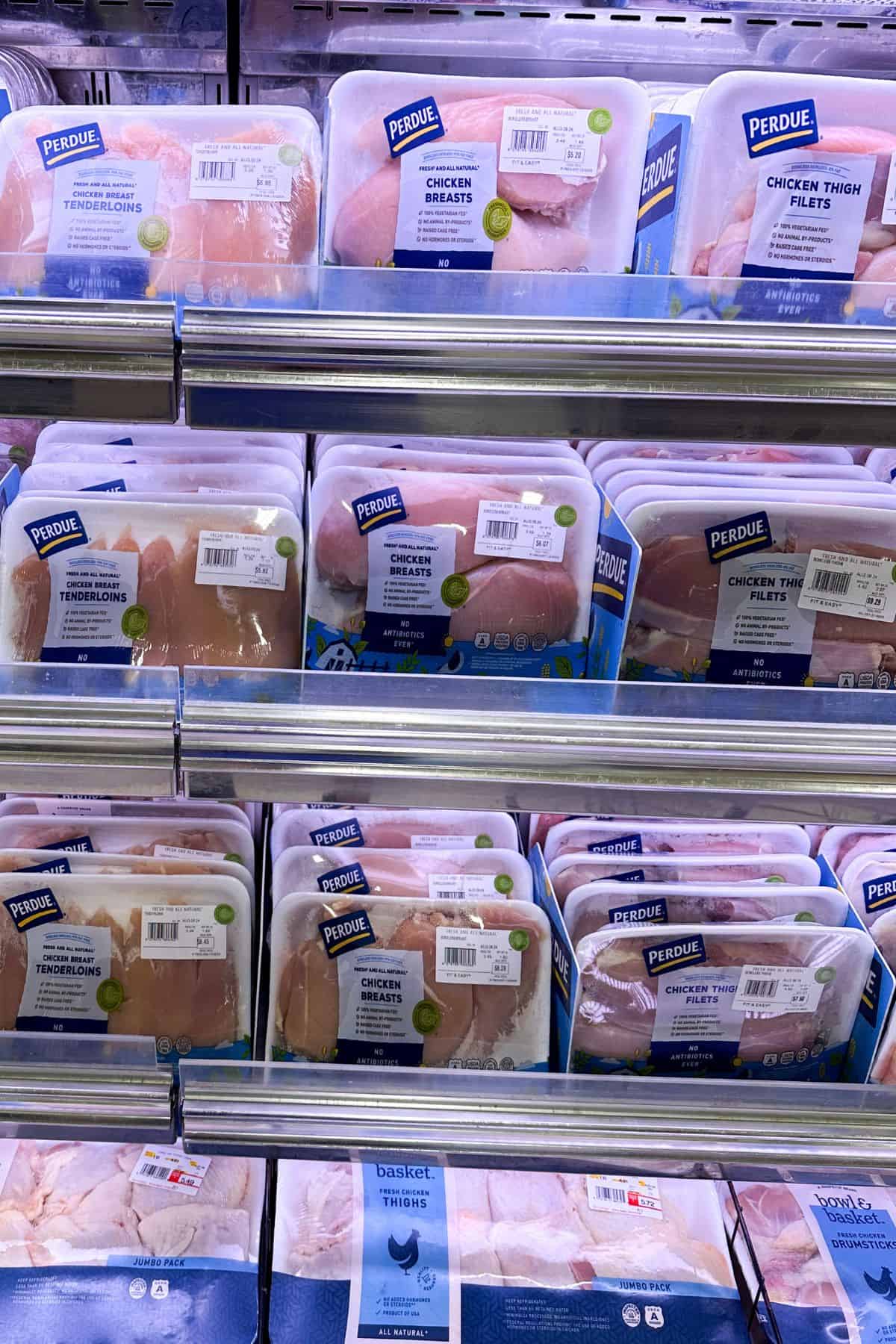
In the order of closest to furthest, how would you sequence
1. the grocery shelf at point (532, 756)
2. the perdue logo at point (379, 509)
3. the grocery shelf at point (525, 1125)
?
the grocery shelf at point (532, 756) → the grocery shelf at point (525, 1125) → the perdue logo at point (379, 509)

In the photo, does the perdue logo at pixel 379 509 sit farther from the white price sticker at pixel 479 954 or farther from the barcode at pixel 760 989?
the barcode at pixel 760 989

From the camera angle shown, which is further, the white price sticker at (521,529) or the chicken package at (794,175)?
the white price sticker at (521,529)

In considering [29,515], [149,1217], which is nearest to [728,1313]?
[149,1217]

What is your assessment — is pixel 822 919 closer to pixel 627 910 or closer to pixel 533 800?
pixel 627 910

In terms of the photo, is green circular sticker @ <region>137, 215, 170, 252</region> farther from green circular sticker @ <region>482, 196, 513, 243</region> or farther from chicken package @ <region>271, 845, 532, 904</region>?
chicken package @ <region>271, 845, 532, 904</region>

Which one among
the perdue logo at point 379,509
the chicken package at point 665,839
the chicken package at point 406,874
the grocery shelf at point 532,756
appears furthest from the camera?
the chicken package at point 665,839

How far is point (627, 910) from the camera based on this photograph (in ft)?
4.78

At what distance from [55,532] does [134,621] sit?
0.14 m

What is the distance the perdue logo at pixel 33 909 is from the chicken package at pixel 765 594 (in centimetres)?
79

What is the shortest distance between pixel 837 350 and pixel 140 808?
106cm

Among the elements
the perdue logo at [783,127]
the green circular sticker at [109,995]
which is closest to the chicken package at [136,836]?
the green circular sticker at [109,995]

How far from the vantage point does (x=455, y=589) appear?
139 centimetres

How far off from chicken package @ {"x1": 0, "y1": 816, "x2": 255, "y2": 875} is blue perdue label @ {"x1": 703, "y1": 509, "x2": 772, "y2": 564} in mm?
723

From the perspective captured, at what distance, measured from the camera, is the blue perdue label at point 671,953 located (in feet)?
4.63
